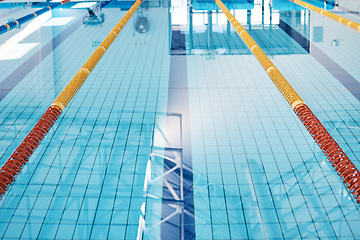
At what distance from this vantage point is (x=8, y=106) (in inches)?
195

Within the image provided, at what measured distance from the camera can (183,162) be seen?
376 centimetres

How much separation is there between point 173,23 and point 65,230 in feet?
24.4


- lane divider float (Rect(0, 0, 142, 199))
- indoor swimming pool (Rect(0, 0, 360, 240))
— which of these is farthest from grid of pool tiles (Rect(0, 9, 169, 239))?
lane divider float (Rect(0, 0, 142, 199))

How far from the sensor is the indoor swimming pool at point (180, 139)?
3.05 m

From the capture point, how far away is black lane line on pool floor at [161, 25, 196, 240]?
9.73 feet

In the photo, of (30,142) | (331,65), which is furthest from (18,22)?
(30,142)

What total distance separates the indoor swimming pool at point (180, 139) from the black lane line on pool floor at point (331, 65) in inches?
1.4

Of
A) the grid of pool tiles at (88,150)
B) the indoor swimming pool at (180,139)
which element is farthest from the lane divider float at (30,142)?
the grid of pool tiles at (88,150)

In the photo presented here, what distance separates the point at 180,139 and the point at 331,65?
3.34 m

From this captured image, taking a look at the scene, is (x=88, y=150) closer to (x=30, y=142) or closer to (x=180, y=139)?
(x=180, y=139)

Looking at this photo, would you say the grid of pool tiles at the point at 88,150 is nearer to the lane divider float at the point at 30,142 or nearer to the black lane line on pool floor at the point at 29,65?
the black lane line on pool floor at the point at 29,65

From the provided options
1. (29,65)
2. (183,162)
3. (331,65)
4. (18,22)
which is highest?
(18,22)

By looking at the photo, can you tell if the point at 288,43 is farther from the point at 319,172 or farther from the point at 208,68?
the point at 319,172

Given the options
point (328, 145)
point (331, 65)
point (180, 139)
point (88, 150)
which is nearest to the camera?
point (328, 145)
